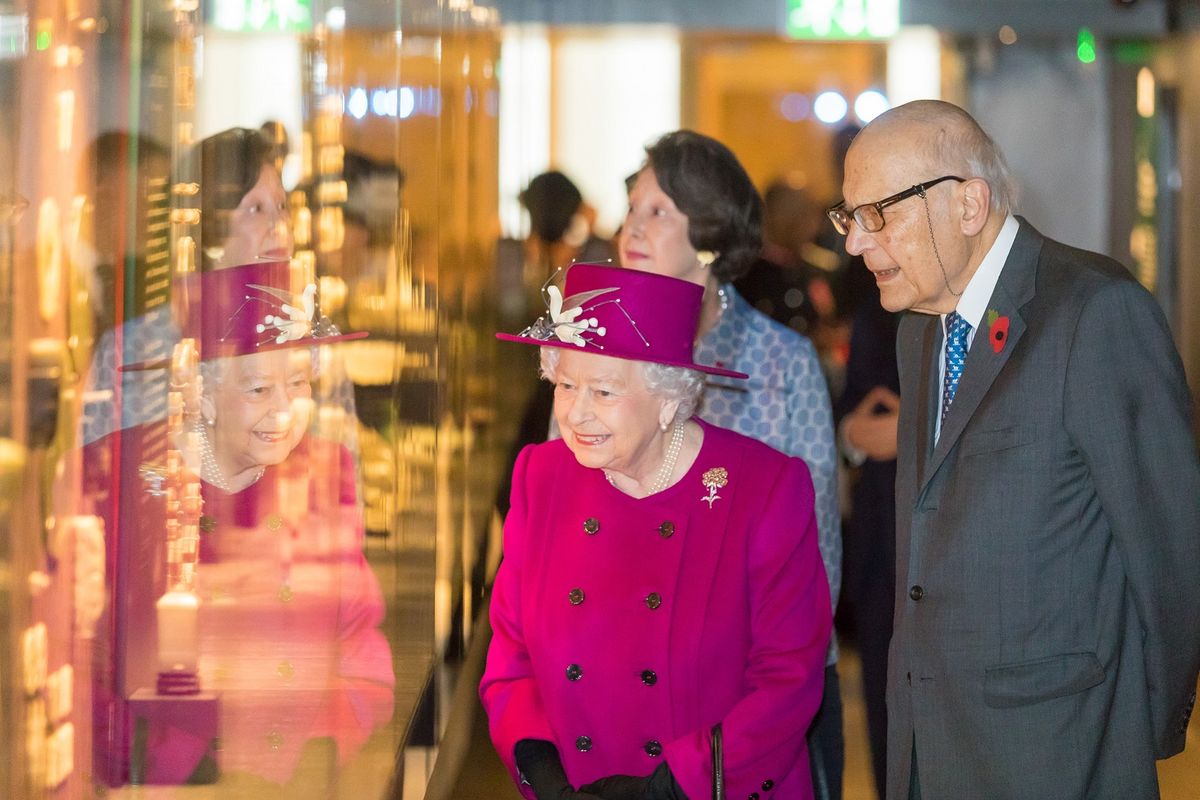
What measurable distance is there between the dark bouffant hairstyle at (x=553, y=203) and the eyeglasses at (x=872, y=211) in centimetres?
427

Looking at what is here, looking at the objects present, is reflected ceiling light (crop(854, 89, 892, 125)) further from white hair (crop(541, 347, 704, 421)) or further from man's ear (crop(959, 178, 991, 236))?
man's ear (crop(959, 178, 991, 236))

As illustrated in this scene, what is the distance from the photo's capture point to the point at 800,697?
242 cm

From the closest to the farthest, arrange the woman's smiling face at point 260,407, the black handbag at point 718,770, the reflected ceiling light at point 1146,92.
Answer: the woman's smiling face at point 260,407 → the black handbag at point 718,770 → the reflected ceiling light at point 1146,92

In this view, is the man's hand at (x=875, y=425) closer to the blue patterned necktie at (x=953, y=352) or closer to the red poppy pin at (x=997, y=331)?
the blue patterned necktie at (x=953, y=352)

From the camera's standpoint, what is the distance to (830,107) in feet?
42.6

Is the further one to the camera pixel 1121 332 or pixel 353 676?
pixel 353 676

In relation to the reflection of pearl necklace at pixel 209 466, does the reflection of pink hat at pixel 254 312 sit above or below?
above

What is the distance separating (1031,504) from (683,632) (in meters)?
0.61

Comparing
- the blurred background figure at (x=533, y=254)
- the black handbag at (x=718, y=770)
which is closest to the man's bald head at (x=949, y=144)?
the black handbag at (x=718, y=770)

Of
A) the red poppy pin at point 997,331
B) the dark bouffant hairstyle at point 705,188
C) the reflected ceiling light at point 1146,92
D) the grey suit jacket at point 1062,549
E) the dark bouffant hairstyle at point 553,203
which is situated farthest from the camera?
the reflected ceiling light at point 1146,92

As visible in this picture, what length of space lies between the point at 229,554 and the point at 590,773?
1152 millimetres

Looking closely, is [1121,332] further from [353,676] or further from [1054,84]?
[1054,84]

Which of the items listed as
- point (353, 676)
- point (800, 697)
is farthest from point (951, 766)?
point (353, 676)

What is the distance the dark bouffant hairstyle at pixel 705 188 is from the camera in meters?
3.33
